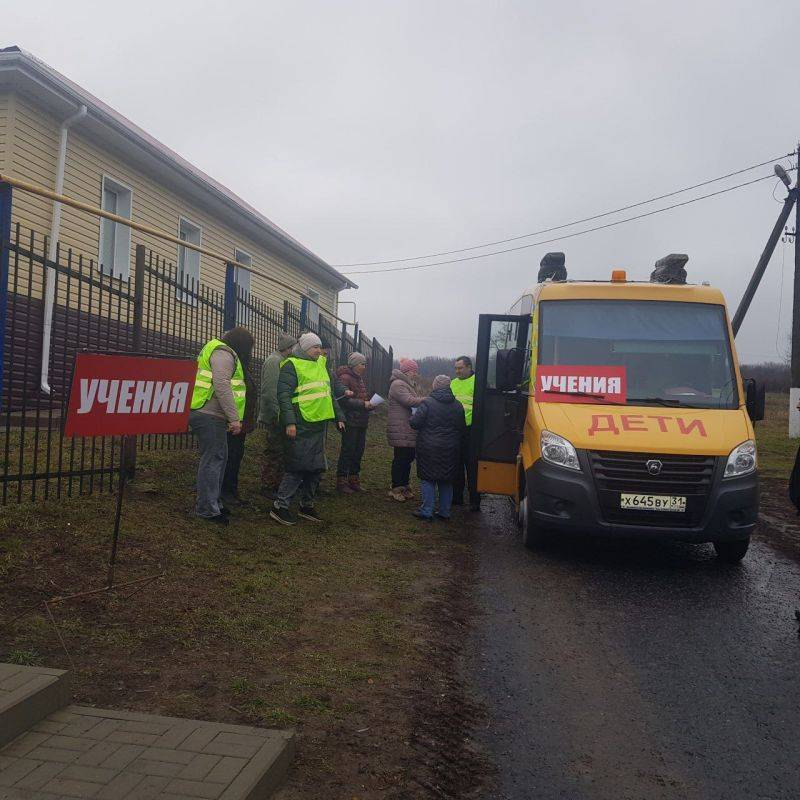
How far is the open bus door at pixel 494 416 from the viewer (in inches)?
323

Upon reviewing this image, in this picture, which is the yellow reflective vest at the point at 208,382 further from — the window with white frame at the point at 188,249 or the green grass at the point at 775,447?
the green grass at the point at 775,447

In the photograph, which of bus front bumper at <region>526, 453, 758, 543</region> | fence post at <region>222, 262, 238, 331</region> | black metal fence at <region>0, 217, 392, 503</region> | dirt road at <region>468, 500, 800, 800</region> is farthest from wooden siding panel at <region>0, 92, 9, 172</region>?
bus front bumper at <region>526, 453, 758, 543</region>

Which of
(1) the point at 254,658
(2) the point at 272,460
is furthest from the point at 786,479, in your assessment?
(1) the point at 254,658

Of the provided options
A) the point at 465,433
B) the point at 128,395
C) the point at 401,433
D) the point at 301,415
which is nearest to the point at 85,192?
the point at 401,433

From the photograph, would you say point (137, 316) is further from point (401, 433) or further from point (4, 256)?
point (401, 433)

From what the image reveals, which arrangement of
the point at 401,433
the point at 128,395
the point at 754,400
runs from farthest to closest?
the point at 401,433
the point at 754,400
the point at 128,395

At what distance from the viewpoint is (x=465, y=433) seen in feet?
30.3

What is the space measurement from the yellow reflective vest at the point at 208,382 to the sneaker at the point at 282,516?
39.9 inches

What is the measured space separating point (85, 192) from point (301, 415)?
25.1 feet

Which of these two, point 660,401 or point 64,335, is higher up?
point 64,335

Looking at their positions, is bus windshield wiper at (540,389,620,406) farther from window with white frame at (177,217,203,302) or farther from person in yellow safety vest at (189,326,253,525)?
window with white frame at (177,217,203,302)

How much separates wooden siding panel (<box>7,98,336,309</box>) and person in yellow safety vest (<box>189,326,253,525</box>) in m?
3.67

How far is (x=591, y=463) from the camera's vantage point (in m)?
6.39

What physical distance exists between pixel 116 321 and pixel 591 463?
4351 mm
